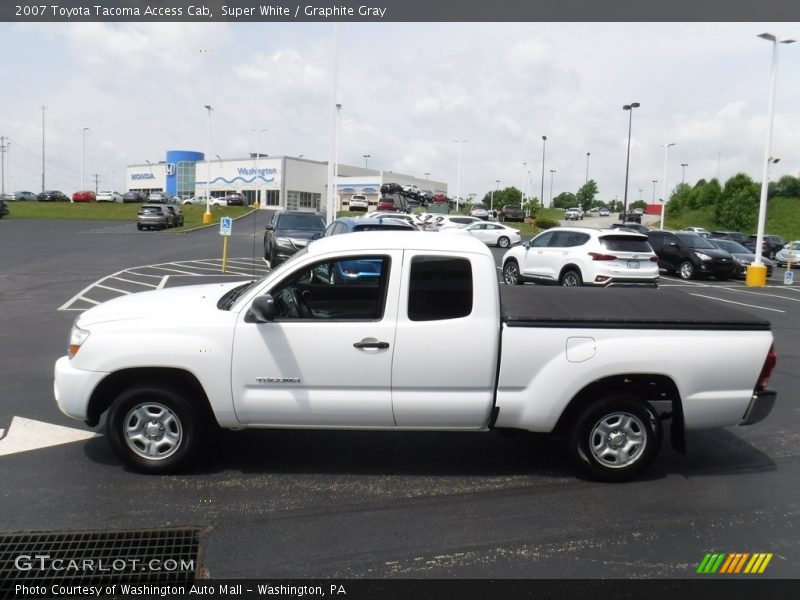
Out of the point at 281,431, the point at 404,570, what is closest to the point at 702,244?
the point at 281,431

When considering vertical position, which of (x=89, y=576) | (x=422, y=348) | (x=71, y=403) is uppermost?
(x=422, y=348)

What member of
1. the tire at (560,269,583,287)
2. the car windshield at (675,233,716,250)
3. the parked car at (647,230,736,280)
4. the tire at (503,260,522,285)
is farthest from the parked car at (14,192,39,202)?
the tire at (560,269,583,287)

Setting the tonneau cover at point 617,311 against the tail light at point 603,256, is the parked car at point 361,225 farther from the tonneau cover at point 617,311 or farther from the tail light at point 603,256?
the tonneau cover at point 617,311

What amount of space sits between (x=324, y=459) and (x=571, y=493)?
196 centimetres

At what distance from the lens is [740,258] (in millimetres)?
27422

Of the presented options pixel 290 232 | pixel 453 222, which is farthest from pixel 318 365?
pixel 453 222

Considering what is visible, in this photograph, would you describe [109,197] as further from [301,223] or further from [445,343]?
[445,343]

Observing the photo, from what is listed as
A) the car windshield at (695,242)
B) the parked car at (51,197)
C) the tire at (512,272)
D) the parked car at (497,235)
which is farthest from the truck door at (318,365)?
A: the parked car at (51,197)

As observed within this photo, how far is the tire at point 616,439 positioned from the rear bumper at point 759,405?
668 millimetres

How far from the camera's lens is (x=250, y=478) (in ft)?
17.8

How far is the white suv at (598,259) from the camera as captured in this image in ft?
53.3

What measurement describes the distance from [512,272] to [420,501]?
14733 mm

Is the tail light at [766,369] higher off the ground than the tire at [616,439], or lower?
higher

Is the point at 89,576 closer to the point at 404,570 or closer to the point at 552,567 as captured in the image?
the point at 404,570
